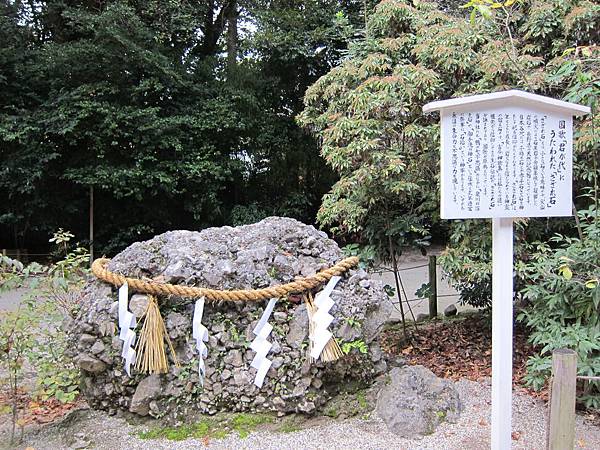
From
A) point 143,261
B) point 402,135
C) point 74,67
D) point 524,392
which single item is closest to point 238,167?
point 74,67

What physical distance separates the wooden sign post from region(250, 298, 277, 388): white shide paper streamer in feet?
4.17

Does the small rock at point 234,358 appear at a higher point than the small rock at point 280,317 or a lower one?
lower

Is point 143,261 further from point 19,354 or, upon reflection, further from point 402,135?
point 402,135

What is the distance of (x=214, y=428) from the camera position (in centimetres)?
272

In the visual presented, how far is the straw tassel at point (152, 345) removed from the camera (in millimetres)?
2744

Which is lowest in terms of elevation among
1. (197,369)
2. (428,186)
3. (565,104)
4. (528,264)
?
(197,369)

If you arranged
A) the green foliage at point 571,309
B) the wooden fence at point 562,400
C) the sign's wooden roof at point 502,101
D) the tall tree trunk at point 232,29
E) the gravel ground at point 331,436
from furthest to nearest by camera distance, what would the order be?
the tall tree trunk at point 232,29 < the green foliage at point 571,309 < the gravel ground at point 331,436 < the sign's wooden roof at point 502,101 < the wooden fence at point 562,400

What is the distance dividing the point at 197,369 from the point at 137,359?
1.19 feet

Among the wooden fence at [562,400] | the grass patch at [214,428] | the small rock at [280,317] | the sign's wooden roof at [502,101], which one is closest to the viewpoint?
the wooden fence at [562,400]

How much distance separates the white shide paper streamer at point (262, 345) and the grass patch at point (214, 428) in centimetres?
21

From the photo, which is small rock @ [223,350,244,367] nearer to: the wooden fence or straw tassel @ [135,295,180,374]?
straw tassel @ [135,295,180,374]

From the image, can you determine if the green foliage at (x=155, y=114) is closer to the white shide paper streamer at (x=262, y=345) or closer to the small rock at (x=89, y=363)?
the white shide paper streamer at (x=262, y=345)

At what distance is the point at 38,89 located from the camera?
31.2 feet

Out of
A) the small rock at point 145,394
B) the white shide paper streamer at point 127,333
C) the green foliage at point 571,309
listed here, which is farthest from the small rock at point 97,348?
the green foliage at point 571,309
